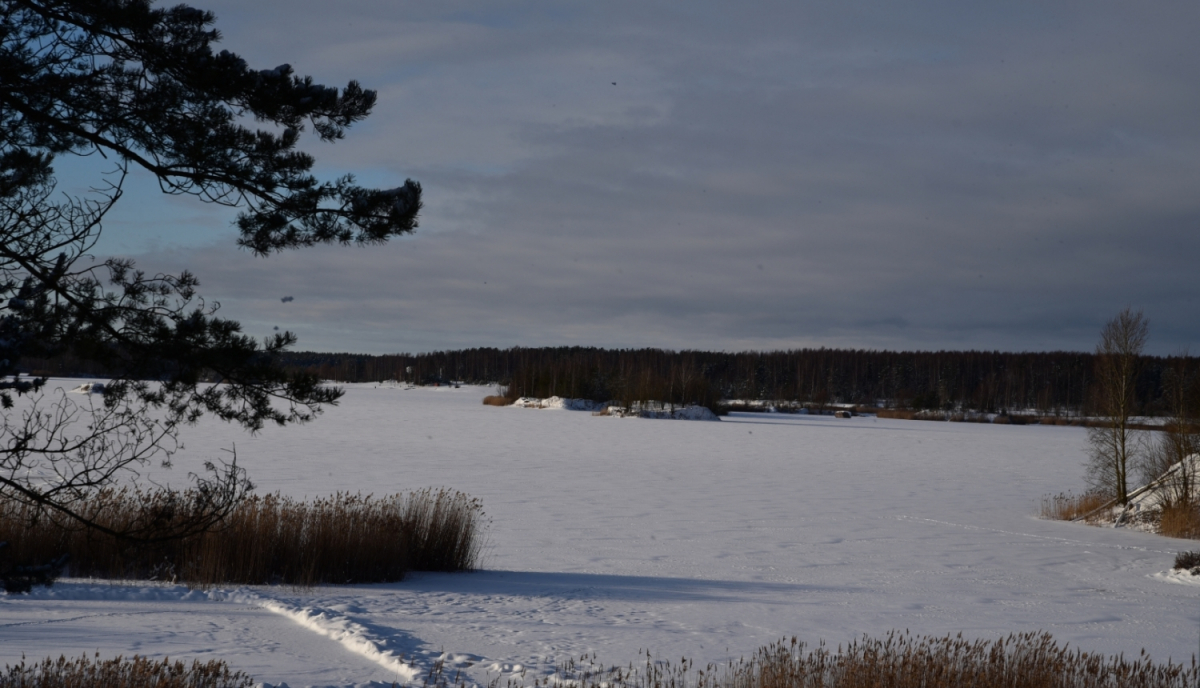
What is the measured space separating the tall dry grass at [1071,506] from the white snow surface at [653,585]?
0.65m

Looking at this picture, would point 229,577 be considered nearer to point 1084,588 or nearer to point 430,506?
point 430,506

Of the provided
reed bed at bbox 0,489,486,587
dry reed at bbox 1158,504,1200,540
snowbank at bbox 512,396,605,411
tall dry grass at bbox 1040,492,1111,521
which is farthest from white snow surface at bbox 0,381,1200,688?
snowbank at bbox 512,396,605,411

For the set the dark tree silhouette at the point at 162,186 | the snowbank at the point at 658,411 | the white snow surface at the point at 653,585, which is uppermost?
the dark tree silhouette at the point at 162,186

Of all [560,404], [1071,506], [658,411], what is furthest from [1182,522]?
[560,404]

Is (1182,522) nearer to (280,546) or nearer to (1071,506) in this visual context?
(1071,506)

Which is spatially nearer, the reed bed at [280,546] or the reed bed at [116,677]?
the reed bed at [116,677]

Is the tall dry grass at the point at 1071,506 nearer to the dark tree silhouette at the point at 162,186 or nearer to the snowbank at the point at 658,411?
the dark tree silhouette at the point at 162,186

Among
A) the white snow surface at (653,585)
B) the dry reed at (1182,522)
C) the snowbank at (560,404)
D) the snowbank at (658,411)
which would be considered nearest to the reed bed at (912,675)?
the white snow surface at (653,585)

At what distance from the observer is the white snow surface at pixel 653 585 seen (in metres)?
7.76

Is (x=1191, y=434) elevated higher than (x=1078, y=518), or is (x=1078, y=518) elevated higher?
(x=1191, y=434)

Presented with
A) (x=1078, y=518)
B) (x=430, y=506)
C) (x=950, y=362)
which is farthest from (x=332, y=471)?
(x=950, y=362)

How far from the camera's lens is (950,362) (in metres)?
133

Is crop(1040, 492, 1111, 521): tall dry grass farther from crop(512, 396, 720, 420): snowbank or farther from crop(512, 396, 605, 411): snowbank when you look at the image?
crop(512, 396, 605, 411): snowbank

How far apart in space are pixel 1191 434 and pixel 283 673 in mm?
20961
